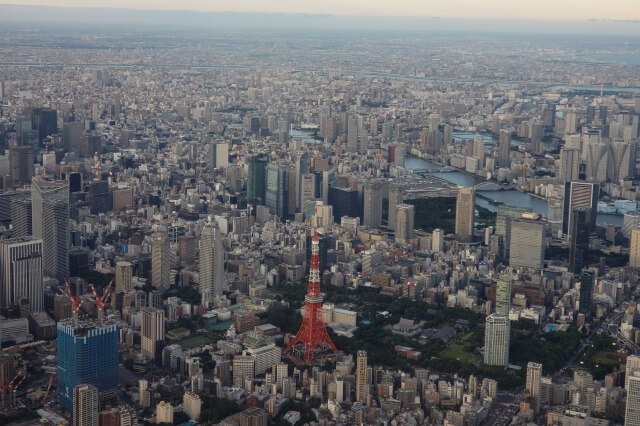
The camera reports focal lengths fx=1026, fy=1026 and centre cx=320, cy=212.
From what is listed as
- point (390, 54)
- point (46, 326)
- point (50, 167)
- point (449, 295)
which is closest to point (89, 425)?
point (46, 326)

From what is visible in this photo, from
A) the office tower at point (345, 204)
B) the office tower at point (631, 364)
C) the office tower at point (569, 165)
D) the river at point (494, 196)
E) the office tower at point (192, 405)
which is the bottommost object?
the office tower at point (192, 405)

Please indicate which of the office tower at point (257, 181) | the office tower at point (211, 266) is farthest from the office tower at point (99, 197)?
the office tower at point (211, 266)

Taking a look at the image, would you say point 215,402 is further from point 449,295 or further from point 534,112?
point 534,112

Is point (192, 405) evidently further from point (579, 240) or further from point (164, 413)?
point (579, 240)

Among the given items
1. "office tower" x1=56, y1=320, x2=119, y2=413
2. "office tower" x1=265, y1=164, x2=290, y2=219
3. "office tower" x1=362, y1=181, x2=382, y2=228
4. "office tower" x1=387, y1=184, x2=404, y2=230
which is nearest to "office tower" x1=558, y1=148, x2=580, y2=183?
"office tower" x1=387, y1=184, x2=404, y2=230

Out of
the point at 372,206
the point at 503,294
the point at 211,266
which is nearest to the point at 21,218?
the point at 211,266

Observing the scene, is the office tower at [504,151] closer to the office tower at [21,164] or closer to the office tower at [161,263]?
the office tower at [21,164]

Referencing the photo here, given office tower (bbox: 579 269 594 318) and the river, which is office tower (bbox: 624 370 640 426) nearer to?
office tower (bbox: 579 269 594 318)
